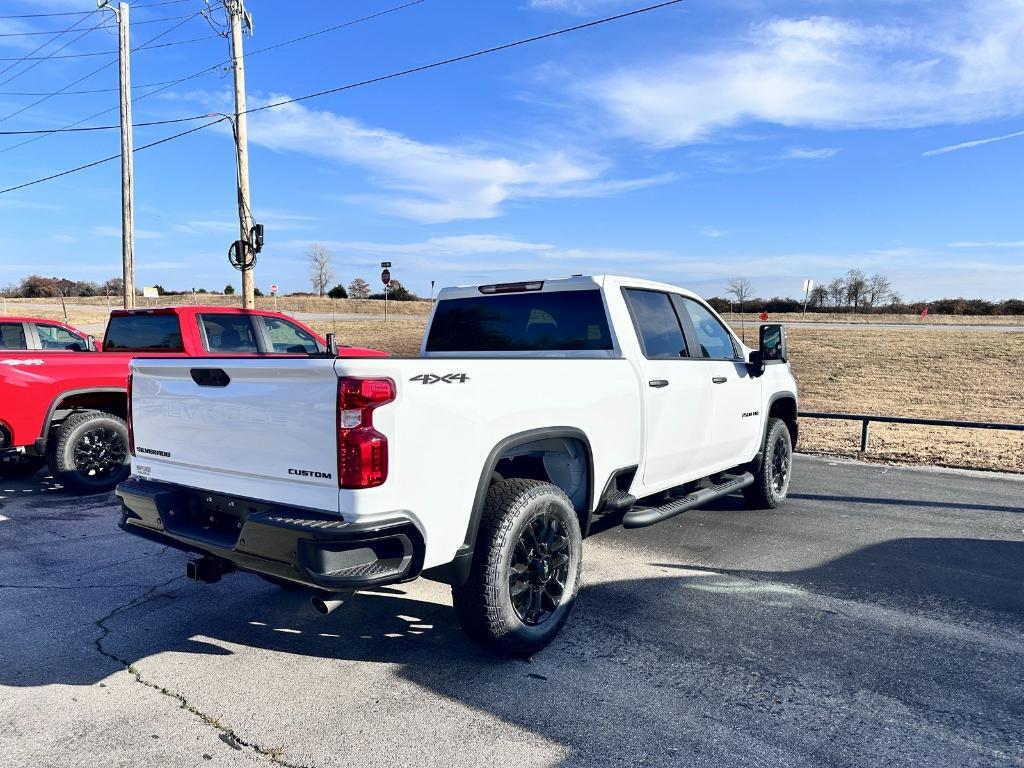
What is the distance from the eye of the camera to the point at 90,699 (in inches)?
127

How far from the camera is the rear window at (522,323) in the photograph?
477 centimetres

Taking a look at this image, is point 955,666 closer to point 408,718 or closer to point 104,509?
point 408,718

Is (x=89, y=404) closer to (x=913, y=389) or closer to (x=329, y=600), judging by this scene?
(x=329, y=600)

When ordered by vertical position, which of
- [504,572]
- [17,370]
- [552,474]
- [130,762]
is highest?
[17,370]

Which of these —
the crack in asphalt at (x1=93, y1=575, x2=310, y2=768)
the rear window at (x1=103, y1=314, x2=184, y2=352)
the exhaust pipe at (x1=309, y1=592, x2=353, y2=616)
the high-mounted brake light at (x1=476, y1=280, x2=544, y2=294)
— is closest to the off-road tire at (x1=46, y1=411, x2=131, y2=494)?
the rear window at (x1=103, y1=314, x2=184, y2=352)

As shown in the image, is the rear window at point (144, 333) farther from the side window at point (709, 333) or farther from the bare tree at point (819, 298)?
the bare tree at point (819, 298)

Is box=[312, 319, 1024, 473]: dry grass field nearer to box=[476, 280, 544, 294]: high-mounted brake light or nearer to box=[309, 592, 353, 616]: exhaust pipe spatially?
box=[476, 280, 544, 294]: high-mounted brake light

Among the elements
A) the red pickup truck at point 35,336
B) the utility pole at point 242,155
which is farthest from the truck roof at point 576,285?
the utility pole at point 242,155

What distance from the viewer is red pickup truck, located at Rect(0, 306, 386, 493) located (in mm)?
6863

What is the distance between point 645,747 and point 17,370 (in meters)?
6.61

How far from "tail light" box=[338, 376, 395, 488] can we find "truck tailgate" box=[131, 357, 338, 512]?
41 mm

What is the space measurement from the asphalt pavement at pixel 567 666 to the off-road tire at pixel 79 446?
1.51 metres

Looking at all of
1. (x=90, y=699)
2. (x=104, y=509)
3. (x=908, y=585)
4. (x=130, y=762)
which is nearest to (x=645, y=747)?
(x=130, y=762)

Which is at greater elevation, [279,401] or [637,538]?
[279,401]
